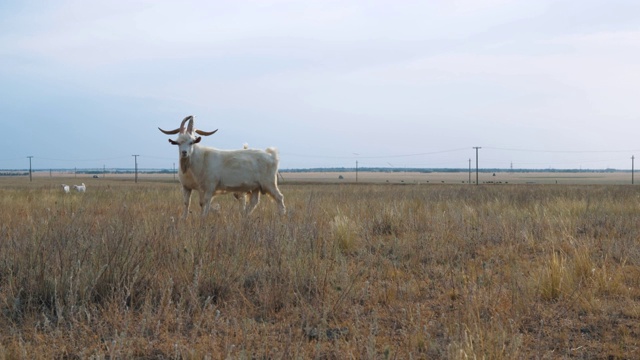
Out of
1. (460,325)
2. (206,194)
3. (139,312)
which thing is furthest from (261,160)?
(460,325)

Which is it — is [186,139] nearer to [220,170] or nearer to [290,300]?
[220,170]

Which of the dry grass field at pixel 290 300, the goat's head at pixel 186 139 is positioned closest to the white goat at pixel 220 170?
the goat's head at pixel 186 139

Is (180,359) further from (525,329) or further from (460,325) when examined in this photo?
(525,329)

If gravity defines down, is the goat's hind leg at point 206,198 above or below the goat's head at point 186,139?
below

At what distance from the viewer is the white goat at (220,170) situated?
39.1 ft

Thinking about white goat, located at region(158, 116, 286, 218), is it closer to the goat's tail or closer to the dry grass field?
the goat's tail

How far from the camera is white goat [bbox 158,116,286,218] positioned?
11.9 m

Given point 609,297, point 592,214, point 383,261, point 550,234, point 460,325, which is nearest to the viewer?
point 460,325

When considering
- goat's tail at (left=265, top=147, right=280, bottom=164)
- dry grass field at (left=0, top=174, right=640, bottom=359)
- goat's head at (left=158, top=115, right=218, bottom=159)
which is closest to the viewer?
dry grass field at (left=0, top=174, right=640, bottom=359)

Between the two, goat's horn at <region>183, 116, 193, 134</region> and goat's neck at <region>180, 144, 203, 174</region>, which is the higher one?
goat's horn at <region>183, 116, 193, 134</region>

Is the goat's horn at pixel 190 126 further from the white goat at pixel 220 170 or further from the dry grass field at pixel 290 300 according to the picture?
the dry grass field at pixel 290 300

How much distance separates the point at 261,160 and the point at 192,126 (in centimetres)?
185

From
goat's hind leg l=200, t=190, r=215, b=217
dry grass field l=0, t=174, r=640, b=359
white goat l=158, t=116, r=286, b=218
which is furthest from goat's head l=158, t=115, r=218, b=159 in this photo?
dry grass field l=0, t=174, r=640, b=359

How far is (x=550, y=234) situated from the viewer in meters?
8.83
